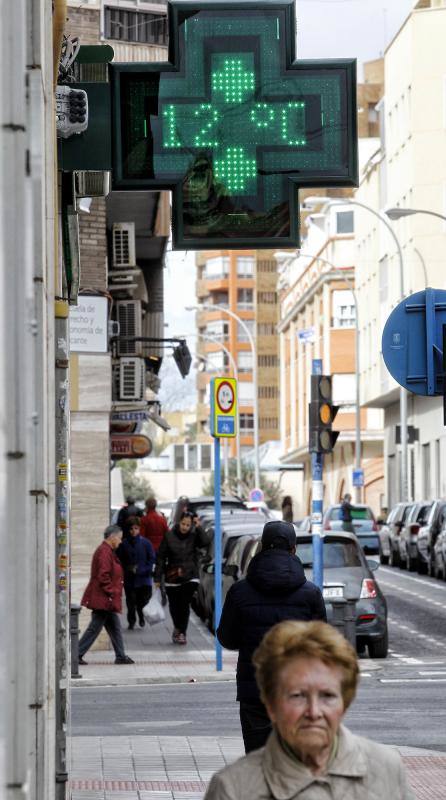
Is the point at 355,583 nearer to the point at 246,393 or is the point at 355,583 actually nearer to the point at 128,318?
the point at 128,318

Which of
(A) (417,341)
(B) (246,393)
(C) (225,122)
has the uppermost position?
(C) (225,122)

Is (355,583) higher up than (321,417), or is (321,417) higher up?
(321,417)

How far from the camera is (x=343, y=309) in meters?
97.7

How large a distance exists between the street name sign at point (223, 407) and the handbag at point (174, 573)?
10.2 ft

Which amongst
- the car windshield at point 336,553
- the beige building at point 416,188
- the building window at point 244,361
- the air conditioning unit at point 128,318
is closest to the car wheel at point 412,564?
the air conditioning unit at point 128,318

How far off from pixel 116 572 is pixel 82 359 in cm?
350

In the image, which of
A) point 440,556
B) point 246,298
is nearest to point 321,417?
point 440,556

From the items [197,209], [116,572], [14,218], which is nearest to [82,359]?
[116,572]

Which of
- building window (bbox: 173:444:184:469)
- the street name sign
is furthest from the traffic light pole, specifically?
building window (bbox: 173:444:184:469)

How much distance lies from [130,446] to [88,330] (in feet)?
56.1

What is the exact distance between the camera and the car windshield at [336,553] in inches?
892

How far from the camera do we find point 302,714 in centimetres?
406

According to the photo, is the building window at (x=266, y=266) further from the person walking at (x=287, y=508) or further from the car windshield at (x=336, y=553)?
the car windshield at (x=336, y=553)

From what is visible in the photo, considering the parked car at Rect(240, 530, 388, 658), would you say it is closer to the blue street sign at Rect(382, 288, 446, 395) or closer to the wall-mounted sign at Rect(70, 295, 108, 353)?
the wall-mounted sign at Rect(70, 295, 108, 353)
